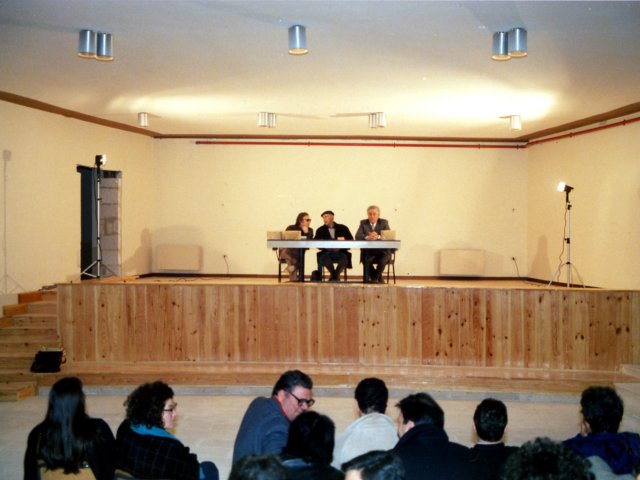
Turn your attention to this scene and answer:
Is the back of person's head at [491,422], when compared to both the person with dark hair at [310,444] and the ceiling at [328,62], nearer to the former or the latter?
the person with dark hair at [310,444]

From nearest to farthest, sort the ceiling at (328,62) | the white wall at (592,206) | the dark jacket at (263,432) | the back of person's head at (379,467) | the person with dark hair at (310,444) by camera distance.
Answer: the back of person's head at (379,467) < the person with dark hair at (310,444) < the dark jacket at (263,432) < the ceiling at (328,62) < the white wall at (592,206)

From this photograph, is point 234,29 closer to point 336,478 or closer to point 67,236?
point 336,478

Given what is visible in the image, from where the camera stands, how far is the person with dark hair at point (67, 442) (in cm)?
292

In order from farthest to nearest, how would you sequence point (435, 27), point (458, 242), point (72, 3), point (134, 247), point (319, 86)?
point (458, 242) < point (134, 247) < point (319, 86) < point (435, 27) < point (72, 3)

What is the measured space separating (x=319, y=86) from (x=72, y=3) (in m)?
3.50

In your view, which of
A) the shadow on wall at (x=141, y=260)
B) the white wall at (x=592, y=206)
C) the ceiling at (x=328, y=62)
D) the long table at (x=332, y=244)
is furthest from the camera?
the shadow on wall at (x=141, y=260)

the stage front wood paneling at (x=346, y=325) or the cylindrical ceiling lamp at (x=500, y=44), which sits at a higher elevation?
the cylindrical ceiling lamp at (x=500, y=44)

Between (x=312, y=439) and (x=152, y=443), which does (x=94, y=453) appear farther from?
(x=312, y=439)

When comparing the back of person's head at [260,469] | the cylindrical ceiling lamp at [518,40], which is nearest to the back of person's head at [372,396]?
the back of person's head at [260,469]

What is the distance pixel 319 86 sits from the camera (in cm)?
801

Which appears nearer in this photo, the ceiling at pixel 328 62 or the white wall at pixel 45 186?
the ceiling at pixel 328 62

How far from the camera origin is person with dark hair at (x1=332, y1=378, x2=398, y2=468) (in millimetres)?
3387

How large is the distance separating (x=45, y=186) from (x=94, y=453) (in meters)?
7.21

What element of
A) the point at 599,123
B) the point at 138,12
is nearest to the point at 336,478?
the point at 138,12
